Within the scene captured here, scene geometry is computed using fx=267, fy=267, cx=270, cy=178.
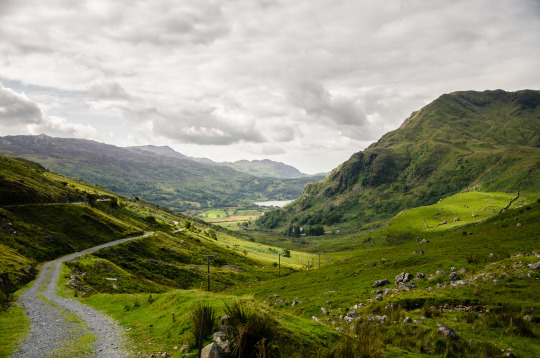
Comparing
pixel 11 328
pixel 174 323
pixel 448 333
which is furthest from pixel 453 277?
pixel 11 328

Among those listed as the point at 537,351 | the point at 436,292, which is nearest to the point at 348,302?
the point at 436,292

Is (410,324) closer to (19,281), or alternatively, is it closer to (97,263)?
(19,281)

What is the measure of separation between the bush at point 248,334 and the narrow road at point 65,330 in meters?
7.15

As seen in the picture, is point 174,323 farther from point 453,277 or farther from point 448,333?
point 453,277

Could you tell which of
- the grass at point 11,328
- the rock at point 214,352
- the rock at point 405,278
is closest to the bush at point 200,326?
the rock at point 214,352

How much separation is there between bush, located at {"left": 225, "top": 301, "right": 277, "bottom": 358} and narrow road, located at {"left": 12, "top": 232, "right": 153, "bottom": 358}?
7.15m

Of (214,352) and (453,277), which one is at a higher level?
(214,352)

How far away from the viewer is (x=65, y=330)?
19.2 m

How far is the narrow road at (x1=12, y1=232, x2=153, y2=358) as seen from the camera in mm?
14984

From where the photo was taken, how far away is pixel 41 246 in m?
54.8

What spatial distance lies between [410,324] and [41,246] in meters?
67.3

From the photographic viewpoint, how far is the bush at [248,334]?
36.2 feet

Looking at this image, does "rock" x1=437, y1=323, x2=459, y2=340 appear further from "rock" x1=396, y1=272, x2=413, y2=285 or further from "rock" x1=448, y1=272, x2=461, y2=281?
"rock" x1=396, y1=272, x2=413, y2=285

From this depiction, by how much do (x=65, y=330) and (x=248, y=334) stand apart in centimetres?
1638
